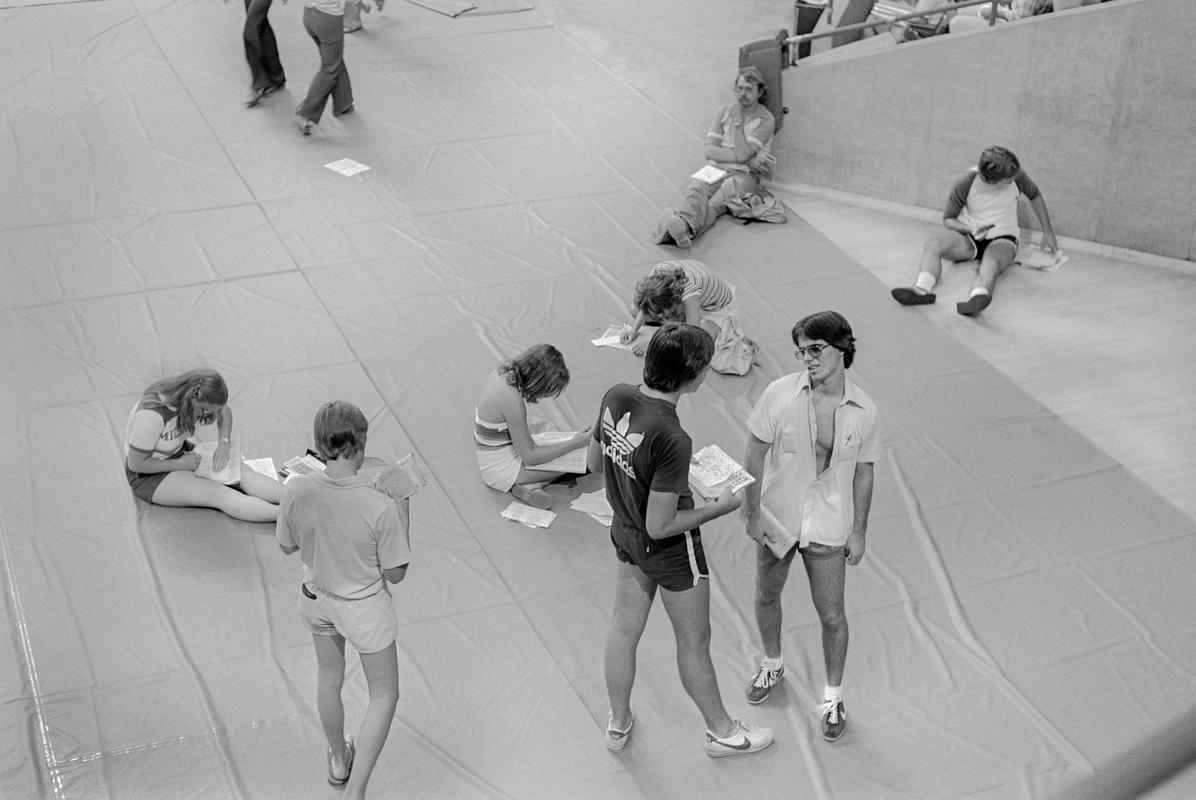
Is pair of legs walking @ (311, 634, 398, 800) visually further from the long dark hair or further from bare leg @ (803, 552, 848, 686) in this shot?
the long dark hair

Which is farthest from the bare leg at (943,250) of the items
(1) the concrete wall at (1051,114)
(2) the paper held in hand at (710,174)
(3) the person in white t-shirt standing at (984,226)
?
(2) the paper held in hand at (710,174)

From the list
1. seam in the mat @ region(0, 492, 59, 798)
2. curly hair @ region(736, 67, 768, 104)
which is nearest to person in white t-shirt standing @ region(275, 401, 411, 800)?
seam in the mat @ region(0, 492, 59, 798)

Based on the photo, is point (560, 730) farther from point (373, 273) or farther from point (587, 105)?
point (587, 105)

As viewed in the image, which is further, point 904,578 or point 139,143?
point 139,143

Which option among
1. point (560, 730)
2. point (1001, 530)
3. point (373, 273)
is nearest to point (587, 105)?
point (373, 273)

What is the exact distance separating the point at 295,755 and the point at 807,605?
2214mm

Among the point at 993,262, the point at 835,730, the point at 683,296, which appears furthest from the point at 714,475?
the point at 993,262

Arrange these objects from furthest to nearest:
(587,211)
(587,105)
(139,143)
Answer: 1. (587,105)
2. (139,143)
3. (587,211)

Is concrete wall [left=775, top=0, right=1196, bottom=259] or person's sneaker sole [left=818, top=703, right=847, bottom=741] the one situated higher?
concrete wall [left=775, top=0, right=1196, bottom=259]

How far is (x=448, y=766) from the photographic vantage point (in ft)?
16.3

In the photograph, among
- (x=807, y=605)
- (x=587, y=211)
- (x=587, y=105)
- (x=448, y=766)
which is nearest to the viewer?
(x=448, y=766)

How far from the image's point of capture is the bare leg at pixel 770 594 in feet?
16.3

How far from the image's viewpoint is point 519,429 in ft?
20.3

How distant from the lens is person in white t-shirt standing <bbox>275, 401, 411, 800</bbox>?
4.20 metres
